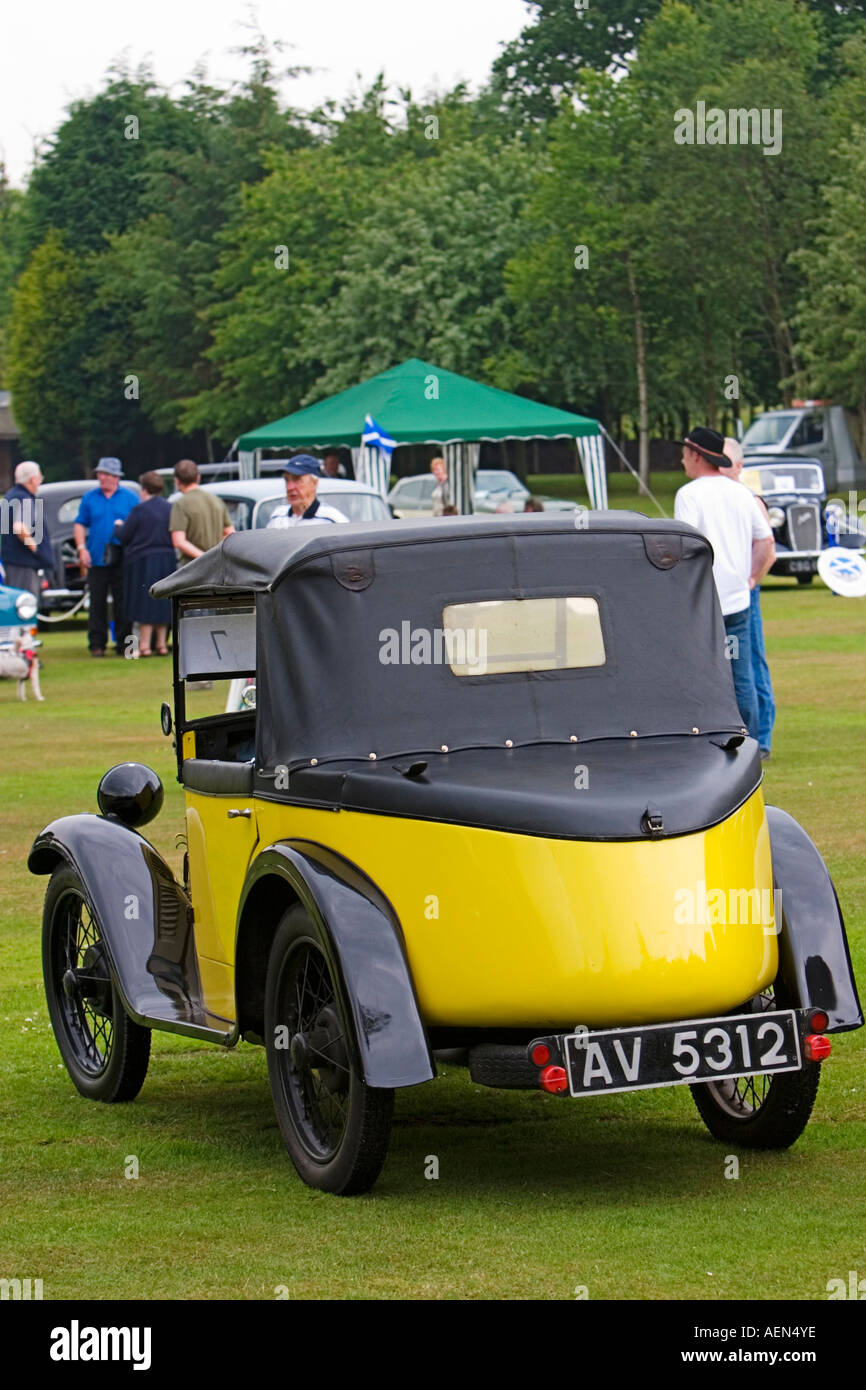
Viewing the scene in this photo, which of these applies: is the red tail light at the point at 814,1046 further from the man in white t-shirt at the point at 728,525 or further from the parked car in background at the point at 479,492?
the parked car in background at the point at 479,492

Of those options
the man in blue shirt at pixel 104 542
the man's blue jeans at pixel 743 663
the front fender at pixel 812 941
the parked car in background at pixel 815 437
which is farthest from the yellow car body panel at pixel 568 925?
the parked car in background at pixel 815 437

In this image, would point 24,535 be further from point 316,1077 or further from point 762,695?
point 316,1077

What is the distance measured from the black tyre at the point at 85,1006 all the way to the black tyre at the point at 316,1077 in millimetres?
1092

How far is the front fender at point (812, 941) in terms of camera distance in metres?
5.69

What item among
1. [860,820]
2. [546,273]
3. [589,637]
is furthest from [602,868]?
[546,273]

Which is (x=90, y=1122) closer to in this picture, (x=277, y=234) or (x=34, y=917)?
(x=34, y=917)

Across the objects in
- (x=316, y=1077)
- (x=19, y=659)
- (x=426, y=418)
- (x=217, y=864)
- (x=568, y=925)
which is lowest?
(x=19, y=659)

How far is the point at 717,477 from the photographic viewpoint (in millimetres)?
12508

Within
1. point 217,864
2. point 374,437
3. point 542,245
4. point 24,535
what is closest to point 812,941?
point 217,864

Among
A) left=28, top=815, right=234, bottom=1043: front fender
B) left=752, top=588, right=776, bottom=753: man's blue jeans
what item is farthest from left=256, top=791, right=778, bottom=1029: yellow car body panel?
left=752, top=588, right=776, bottom=753: man's blue jeans

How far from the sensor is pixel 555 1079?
524 cm

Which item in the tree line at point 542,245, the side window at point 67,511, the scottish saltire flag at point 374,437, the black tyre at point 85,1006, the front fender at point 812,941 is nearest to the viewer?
the front fender at point 812,941

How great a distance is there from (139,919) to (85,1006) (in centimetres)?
61

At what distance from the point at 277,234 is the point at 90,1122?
6555cm
